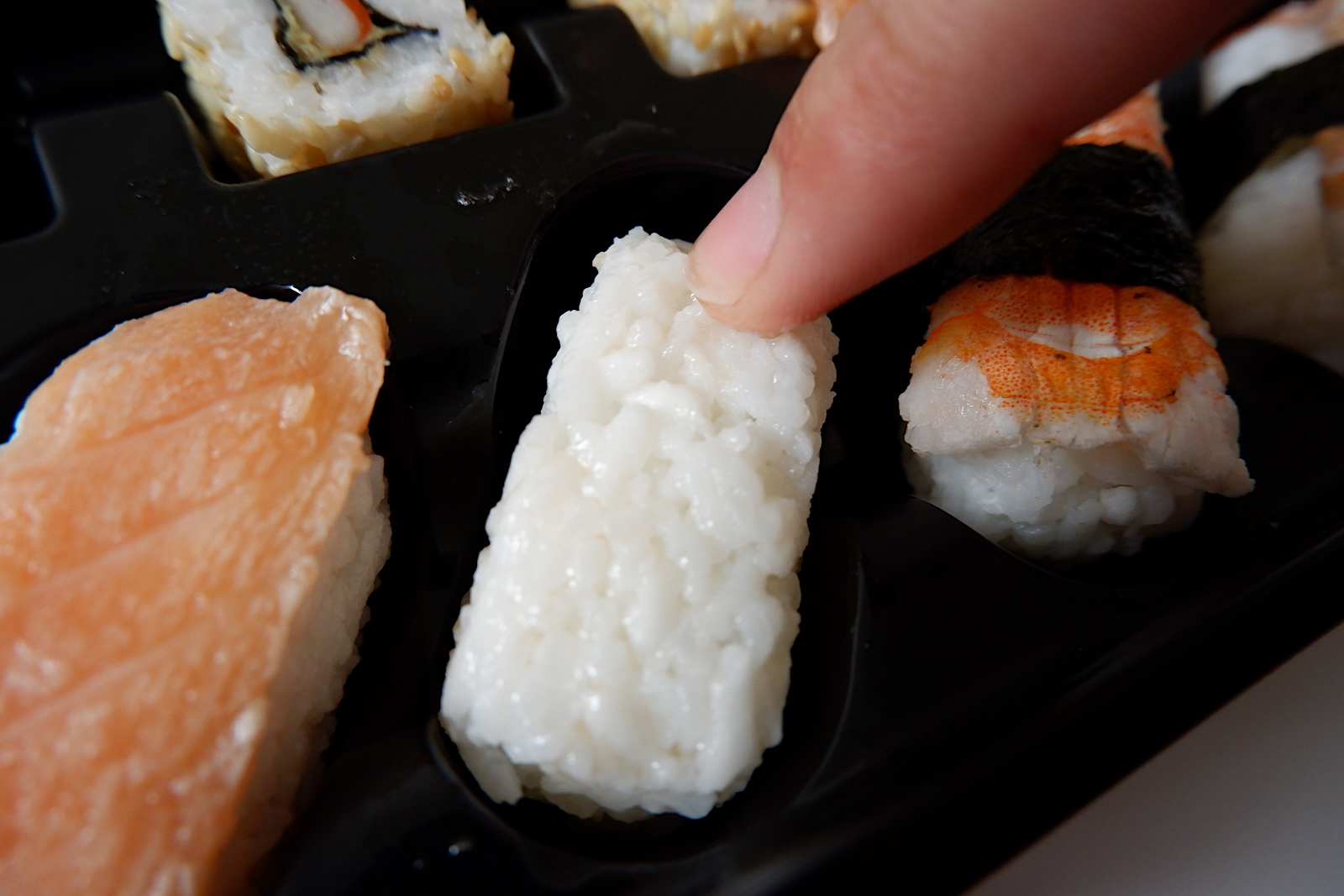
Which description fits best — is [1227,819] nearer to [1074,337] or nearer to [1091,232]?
[1074,337]

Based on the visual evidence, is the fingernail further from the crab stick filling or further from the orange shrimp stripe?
the crab stick filling

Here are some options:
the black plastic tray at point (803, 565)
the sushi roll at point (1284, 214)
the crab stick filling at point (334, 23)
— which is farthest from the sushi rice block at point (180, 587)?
the sushi roll at point (1284, 214)

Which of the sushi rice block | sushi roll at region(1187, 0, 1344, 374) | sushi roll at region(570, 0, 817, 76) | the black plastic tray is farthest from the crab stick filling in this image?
sushi roll at region(1187, 0, 1344, 374)

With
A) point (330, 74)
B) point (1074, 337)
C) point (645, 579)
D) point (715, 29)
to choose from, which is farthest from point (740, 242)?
point (330, 74)

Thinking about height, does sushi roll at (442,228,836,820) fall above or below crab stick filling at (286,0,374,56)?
below

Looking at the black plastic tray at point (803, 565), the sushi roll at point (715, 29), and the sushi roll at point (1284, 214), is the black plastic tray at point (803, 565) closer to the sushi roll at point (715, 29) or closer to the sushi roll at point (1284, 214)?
the sushi roll at point (715, 29)
